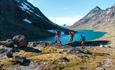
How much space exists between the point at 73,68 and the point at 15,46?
699 inches

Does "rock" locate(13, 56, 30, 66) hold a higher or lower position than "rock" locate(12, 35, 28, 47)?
lower

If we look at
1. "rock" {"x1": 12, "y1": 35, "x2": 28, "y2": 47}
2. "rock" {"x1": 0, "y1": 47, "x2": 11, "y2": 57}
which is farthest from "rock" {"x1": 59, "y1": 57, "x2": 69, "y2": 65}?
"rock" {"x1": 12, "y1": 35, "x2": 28, "y2": 47}

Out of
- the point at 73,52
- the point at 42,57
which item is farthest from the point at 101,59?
the point at 42,57

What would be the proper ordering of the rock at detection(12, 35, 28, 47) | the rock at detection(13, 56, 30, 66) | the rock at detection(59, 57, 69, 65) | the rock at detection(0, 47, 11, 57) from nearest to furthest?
the rock at detection(13, 56, 30, 66), the rock at detection(59, 57, 69, 65), the rock at detection(0, 47, 11, 57), the rock at detection(12, 35, 28, 47)

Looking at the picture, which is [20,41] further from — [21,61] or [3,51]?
[21,61]

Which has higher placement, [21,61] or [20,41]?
[20,41]

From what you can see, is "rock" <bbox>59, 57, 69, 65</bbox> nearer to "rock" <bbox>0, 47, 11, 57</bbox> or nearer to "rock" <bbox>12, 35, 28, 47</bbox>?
"rock" <bbox>0, 47, 11, 57</bbox>

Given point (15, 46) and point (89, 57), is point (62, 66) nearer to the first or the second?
point (89, 57)

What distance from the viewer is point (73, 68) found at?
1580 inches

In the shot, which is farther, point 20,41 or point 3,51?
point 20,41

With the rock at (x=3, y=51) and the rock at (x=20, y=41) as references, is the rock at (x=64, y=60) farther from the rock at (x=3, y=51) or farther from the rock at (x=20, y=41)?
the rock at (x=20, y=41)

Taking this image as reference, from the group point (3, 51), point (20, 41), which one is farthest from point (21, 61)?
point (20, 41)

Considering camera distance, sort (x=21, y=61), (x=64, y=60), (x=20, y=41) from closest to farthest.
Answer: (x=21, y=61), (x=64, y=60), (x=20, y=41)

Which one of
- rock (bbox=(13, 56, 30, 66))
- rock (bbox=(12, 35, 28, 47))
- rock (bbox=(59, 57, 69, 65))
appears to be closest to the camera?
rock (bbox=(13, 56, 30, 66))
